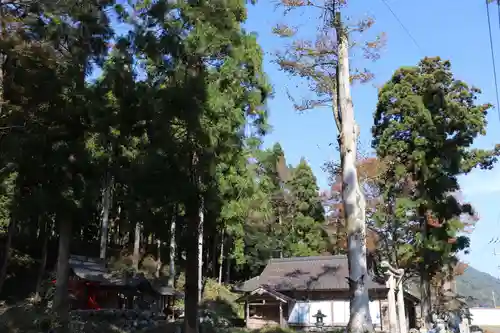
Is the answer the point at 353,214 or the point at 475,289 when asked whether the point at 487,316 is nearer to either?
the point at 353,214

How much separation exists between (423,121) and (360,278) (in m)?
15.9

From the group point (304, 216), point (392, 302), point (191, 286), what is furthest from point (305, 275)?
point (191, 286)

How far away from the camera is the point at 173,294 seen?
22.8 metres

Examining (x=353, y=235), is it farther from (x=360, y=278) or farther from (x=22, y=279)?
(x=22, y=279)

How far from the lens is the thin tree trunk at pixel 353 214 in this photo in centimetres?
636

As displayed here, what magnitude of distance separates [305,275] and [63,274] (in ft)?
48.9

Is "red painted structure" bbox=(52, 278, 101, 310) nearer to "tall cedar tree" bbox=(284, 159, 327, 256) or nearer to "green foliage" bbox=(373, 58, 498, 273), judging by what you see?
"green foliage" bbox=(373, 58, 498, 273)

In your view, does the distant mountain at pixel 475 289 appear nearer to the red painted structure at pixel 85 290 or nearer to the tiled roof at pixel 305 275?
the tiled roof at pixel 305 275

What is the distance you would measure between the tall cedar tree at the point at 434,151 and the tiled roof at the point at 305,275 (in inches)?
150

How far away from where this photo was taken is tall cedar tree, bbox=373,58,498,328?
66.4ft

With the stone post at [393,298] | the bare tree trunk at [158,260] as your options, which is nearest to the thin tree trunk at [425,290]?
the stone post at [393,298]

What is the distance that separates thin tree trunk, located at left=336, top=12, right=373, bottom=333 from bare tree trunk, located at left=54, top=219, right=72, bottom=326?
8.51 m

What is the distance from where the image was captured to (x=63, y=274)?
1270 centimetres

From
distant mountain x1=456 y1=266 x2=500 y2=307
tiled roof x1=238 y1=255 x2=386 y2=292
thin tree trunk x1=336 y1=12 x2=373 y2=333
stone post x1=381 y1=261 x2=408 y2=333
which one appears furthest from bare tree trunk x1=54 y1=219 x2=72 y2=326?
distant mountain x1=456 y1=266 x2=500 y2=307
